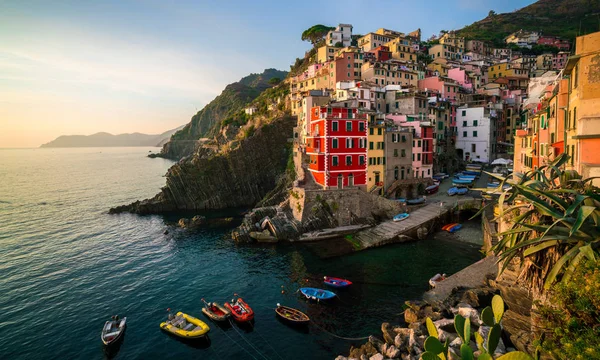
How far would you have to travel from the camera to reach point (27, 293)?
3812 cm

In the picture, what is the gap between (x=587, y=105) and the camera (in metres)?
20.2

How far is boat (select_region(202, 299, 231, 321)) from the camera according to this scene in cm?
3036

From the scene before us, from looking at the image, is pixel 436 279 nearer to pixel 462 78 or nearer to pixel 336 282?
pixel 336 282

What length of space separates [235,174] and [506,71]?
305 feet

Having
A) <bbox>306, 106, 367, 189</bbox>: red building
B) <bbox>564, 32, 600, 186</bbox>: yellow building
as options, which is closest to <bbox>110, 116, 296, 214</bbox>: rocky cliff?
<bbox>306, 106, 367, 189</bbox>: red building

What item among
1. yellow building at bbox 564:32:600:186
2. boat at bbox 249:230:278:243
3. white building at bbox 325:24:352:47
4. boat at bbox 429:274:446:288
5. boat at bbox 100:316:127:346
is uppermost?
white building at bbox 325:24:352:47

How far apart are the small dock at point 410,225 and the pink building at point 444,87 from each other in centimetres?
4101

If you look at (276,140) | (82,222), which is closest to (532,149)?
(276,140)

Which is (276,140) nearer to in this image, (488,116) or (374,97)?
(374,97)

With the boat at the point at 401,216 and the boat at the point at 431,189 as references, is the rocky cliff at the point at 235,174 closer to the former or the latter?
the boat at the point at 431,189

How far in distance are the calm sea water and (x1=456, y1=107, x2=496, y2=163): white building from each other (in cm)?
3951

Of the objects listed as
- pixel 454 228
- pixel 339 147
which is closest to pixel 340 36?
pixel 339 147

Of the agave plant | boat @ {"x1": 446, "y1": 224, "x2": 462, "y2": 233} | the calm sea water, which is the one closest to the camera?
the agave plant

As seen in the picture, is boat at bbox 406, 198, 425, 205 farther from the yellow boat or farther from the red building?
the yellow boat
